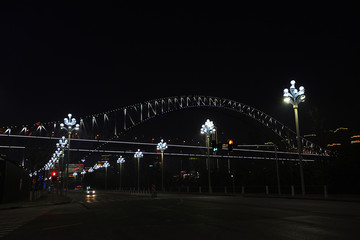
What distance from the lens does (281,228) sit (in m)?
10.5

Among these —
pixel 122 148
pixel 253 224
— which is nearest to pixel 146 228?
pixel 253 224

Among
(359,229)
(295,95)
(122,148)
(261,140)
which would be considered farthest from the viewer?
(261,140)

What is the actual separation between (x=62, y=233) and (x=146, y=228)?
9.01ft

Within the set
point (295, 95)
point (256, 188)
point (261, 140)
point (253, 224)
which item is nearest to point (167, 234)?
point (253, 224)

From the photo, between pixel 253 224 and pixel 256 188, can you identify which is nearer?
pixel 253 224

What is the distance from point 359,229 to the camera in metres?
9.91

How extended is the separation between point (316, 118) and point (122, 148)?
102098mm

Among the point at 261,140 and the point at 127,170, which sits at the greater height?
the point at 261,140

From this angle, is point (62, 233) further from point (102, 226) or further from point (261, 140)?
point (261, 140)

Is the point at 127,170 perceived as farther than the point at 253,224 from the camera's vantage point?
Yes

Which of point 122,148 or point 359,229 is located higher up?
point 122,148

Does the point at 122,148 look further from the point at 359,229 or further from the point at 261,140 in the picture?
the point at 359,229

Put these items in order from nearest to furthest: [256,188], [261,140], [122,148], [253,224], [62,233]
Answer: [62,233] → [253,224] → [256,188] → [122,148] → [261,140]

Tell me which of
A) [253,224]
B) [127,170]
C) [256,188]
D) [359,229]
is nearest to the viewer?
[359,229]
